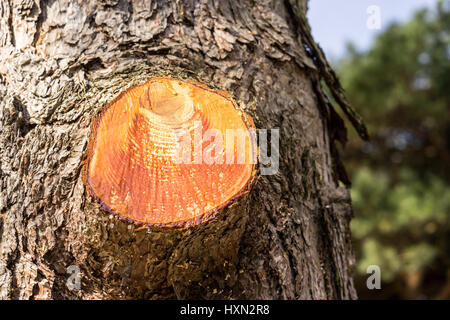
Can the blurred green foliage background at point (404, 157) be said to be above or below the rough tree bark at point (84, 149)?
above

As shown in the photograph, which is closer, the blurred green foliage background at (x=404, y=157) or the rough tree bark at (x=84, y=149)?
the rough tree bark at (x=84, y=149)

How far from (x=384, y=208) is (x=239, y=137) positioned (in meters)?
3.95

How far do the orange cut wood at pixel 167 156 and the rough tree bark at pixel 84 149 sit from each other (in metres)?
0.04

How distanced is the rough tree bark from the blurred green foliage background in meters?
3.39

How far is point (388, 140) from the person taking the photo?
5.67 metres

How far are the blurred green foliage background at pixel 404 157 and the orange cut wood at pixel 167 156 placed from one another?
365cm

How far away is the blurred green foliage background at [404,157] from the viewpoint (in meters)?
4.34

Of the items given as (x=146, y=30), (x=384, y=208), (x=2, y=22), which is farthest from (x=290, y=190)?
(x=384, y=208)

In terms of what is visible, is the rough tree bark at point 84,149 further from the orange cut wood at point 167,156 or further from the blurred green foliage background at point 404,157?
the blurred green foliage background at point 404,157

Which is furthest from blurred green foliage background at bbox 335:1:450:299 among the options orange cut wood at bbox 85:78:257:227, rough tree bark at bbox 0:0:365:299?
orange cut wood at bbox 85:78:257:227

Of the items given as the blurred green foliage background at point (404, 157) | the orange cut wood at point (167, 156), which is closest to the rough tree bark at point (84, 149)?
the orange cut wood at point (167, 156)

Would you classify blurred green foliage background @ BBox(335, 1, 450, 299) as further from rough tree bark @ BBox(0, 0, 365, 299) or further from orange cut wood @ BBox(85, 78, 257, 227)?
orange cut wood @ BBox(85, 78, 257, 227)

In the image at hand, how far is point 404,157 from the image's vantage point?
566cm

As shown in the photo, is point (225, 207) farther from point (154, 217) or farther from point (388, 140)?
point (388, 140)
